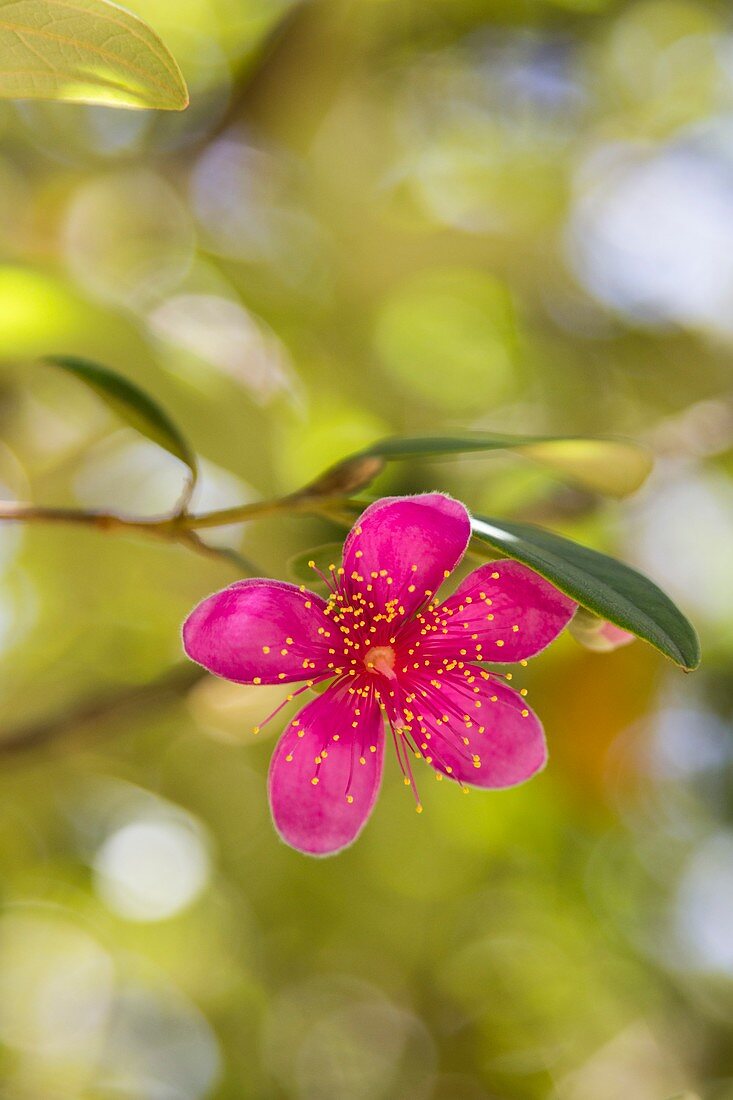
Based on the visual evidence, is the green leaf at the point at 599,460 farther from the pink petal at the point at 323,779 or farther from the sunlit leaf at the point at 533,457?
the pink petal at the point at 323,779

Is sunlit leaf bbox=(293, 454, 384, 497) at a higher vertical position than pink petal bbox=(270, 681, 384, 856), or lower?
higher

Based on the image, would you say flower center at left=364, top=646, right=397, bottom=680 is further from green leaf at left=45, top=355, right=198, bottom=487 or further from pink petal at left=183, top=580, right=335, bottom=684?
green leaf at left=45, top=355, right=198, bottom=487

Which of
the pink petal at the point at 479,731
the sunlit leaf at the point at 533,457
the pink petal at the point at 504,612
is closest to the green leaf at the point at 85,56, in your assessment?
the sunlit leaf at the point at 533,457

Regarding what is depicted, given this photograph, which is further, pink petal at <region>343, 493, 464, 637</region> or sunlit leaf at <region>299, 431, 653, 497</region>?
sunlit leaf at <region>299, 431, 653, 497</region>

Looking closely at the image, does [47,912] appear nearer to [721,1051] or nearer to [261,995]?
[261,995]

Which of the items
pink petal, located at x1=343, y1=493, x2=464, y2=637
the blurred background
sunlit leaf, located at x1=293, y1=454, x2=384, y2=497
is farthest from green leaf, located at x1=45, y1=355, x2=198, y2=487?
the blurred background

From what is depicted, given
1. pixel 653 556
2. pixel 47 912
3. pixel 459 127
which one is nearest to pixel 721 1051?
pixel 653 556
